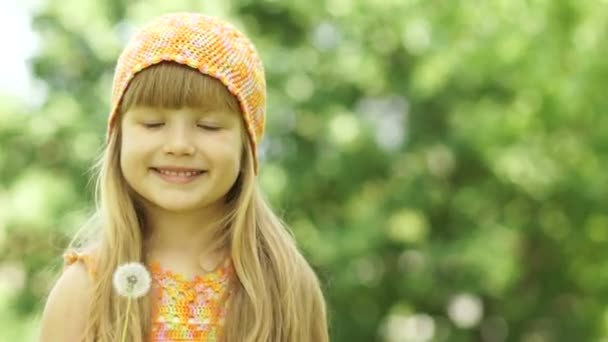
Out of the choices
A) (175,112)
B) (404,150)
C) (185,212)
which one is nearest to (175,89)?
(175,112)

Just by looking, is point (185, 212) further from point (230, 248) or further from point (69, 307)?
point (69, 307)

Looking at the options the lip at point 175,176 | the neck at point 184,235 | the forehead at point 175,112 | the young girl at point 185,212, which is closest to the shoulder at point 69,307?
the young girl at point 185,212

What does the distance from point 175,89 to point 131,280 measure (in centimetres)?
52

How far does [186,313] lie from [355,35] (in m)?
9.77

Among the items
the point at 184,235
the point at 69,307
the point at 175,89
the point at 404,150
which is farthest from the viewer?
the point at 404,150

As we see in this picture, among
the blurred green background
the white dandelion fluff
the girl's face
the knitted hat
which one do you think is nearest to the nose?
the girl's face

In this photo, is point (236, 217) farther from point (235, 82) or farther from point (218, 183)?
point (235, 82)

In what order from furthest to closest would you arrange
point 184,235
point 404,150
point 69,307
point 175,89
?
point 404,150 < point 184,235 < point 69,307 < point 175,89

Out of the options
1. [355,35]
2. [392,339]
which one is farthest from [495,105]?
[392,339]

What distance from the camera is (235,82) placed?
3.63 meters

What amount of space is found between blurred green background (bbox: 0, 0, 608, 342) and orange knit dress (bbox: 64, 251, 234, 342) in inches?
311

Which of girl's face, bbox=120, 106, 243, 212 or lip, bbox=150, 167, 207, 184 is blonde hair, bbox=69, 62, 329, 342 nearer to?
girl's face, bbox=120, 106, 243, 212

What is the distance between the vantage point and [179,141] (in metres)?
3.55

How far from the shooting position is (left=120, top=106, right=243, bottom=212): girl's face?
11.7ft
